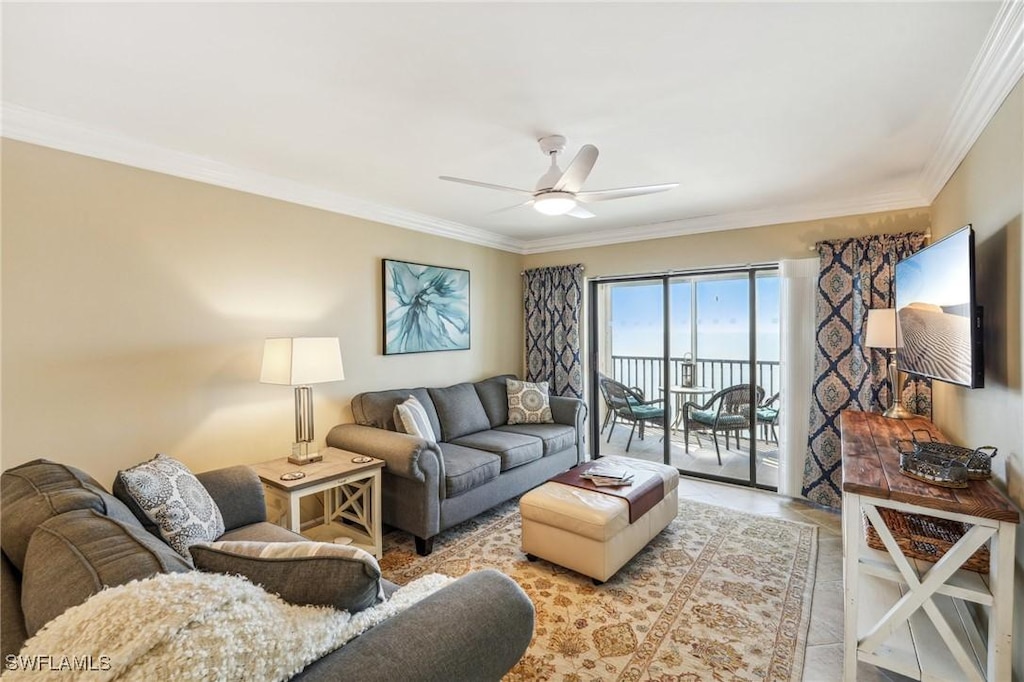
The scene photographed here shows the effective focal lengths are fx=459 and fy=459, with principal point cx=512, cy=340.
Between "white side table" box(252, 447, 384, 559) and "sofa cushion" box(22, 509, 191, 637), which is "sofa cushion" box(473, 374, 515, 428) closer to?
"white side table" box(252, 447, 384, 559)

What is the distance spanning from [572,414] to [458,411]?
1151mm

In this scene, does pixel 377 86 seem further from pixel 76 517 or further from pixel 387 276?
pixel 387 276

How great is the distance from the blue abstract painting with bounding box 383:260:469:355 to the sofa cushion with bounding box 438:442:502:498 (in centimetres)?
106

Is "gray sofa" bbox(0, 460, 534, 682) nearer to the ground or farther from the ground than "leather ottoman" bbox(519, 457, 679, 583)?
farther from the ground

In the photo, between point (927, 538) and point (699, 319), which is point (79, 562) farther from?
point (699, 319)

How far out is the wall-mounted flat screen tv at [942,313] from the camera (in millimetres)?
1891

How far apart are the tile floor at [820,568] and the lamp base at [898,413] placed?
36.0 inches

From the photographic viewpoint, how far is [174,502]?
1.81m

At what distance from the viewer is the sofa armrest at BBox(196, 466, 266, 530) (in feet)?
7.23

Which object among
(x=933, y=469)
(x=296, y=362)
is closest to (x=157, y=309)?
(x=296, y=362)

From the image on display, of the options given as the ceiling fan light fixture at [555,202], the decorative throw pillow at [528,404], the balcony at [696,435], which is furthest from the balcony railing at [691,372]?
the ceiling fan light fixture at [555,202]

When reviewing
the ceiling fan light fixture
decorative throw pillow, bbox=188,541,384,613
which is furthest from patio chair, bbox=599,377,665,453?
decorative throw pillow, bbox=188,541,384,613

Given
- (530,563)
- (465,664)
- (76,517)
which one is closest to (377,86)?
(76,517)

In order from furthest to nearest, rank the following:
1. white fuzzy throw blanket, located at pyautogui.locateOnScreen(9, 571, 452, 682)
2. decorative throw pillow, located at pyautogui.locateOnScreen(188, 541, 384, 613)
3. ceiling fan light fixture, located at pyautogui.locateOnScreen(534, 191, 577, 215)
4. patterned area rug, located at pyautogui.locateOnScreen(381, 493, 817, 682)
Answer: ceiling fan light fixture, located at pyautogui.locateOnScreen(534, 191, 577, 215), patterned area rug, located at pyautogui.locateOnScreen(381, 493, 817, 682), decorative throw pillow, located at pyautogui.locateOnScreen(188, 541, 384, 613), white fuzzy throw blanket, located at pyautogui.locateOnScreen(9, 571, 452, 682)
